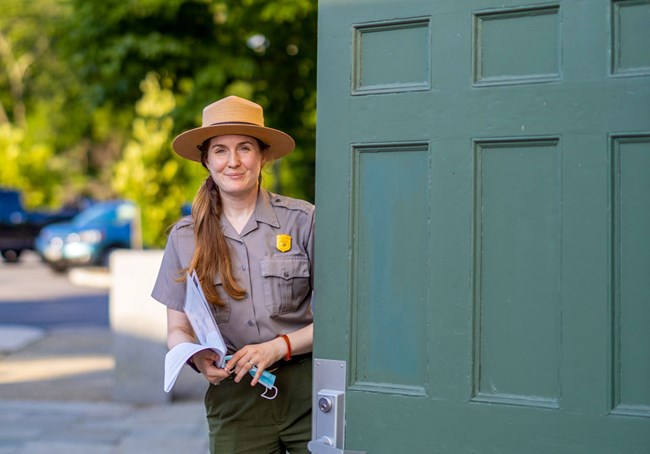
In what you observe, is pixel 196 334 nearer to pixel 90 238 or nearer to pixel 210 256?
pixel 210 256

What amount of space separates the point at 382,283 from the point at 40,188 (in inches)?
1608

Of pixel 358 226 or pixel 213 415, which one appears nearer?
pixel 358 226

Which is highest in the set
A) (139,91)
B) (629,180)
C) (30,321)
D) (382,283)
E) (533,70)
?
(139,91)

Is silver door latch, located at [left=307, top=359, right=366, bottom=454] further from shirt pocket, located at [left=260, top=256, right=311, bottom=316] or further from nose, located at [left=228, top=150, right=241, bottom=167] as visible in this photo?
nose, located at [left=228, top=150, right=241, bottom=167]

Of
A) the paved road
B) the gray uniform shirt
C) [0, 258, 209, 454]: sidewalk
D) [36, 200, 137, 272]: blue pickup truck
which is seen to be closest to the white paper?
the gray uniform shirt

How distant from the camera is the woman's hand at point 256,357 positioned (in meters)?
3.03

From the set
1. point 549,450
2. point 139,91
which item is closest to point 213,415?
point 549,450

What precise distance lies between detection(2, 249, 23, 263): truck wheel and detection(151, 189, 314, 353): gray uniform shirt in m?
26.8

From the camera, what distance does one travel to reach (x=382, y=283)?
258cm

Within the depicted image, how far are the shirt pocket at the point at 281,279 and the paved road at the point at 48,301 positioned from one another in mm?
11870

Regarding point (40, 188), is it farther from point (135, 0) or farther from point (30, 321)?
point (135, 0)

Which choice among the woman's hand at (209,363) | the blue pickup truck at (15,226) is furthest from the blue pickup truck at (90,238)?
the woman's hand at (209,363)

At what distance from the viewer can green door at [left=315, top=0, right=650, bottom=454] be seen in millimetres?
2297

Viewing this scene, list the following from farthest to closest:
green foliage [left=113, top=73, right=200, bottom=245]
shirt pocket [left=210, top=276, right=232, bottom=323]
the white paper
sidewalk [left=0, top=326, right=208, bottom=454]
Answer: green foliage [left=113, top=73, right=200, bottom=245]
sidewalk [left=0, top=326, right=208, bottom=454]
shirt pocket [left=210, top=276, right=232, bottom=323]
the white paper
